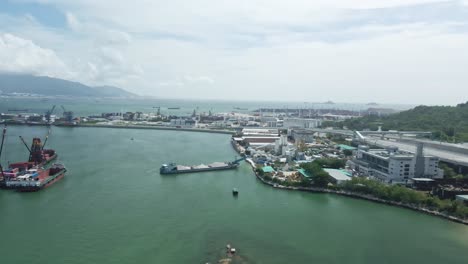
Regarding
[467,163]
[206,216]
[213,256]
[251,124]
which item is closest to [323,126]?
[251,124]

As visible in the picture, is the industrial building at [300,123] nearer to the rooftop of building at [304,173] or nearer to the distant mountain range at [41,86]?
the rooftop of building at [304,173]

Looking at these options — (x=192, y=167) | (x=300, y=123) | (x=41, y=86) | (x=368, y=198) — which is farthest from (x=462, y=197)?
(x=41, y=86)

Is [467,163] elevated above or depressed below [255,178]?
above

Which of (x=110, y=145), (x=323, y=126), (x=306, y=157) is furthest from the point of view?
(x=323, y=126)

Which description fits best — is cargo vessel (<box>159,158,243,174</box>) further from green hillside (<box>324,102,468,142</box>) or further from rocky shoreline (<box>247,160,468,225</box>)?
green hillside (<box>324,102,468,142</box>)

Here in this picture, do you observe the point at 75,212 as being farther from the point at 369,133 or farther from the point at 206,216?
the point at 369,133

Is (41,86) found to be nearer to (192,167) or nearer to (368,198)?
(192,167)

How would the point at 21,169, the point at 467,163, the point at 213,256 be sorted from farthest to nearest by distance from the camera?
the point at 467,163 → the point at 21,169 → the point at 213,256
